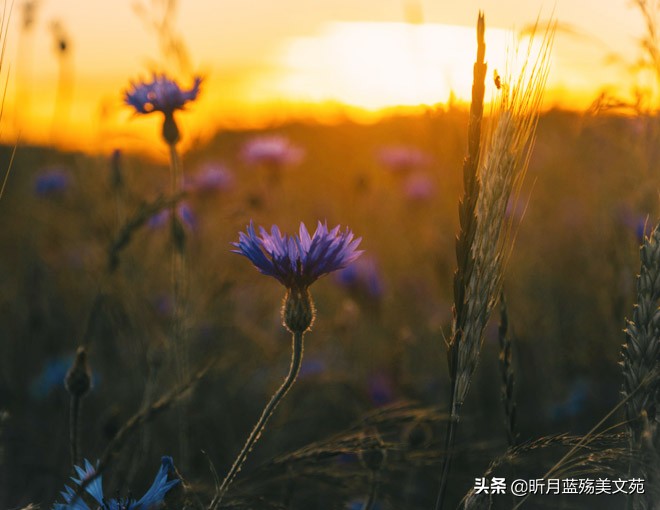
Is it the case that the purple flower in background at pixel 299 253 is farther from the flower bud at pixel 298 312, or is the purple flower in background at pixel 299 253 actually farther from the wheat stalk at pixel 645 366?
the wheat stalk at pixel 645 366

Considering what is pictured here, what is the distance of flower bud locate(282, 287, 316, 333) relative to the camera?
4.01 feet

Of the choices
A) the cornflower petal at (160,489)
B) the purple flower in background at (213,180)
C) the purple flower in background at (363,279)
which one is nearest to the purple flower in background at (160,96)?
the purple flower in background at (363,279)

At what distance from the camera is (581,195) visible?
4945 millimetres

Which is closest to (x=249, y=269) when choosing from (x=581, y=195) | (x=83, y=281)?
(x=83, y=281)

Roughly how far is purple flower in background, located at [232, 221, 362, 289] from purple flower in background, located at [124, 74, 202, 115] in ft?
3.48

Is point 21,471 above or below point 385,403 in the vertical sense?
below

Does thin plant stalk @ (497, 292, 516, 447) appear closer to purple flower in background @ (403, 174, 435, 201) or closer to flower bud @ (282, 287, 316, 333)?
flower bud @ (282, 287, 316, 333)

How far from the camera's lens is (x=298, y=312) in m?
1.23

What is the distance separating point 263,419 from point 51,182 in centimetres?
343

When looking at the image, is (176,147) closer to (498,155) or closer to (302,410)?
(302,410)

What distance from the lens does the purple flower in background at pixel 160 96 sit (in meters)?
2.16

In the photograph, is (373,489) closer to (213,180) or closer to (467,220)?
(467,220)

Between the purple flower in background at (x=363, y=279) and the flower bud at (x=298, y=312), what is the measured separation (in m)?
1.60

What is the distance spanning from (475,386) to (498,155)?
79.5 inches
